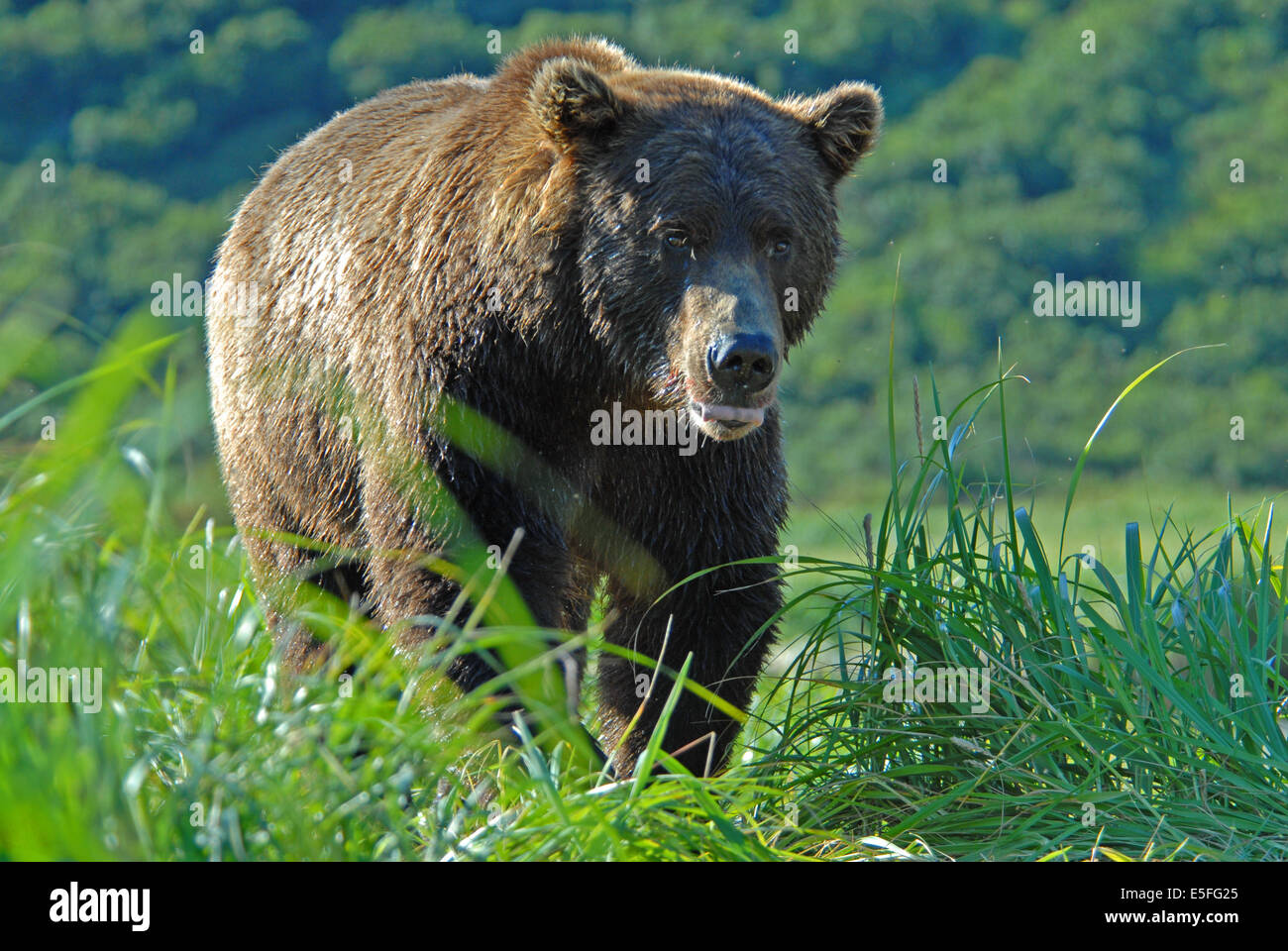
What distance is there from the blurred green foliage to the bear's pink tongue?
95.9 ft

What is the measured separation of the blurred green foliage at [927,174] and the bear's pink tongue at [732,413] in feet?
95.9

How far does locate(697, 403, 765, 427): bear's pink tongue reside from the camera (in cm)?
485

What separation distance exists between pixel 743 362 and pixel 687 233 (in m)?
0.55

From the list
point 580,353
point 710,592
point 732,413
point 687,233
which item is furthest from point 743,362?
point 710,592

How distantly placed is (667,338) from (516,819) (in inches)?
80.8

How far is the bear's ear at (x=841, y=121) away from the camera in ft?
18.2

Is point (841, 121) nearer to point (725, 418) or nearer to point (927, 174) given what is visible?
point (725, 418)

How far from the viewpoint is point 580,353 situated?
5156 millimetres

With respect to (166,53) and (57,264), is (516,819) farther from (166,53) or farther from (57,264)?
(166,53)

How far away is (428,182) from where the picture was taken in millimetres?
5461

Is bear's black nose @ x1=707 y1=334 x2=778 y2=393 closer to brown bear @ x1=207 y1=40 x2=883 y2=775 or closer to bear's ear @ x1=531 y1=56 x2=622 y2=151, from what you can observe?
brown bear @ x1=207 y1=40 x2=883 y2=775

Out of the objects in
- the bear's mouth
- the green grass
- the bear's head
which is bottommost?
the green grass

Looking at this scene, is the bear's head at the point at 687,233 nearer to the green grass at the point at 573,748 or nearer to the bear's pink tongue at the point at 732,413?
the bear's pink tongue at the point at 732,413

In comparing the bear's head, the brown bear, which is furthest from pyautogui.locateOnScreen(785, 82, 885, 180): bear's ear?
the bear's head
